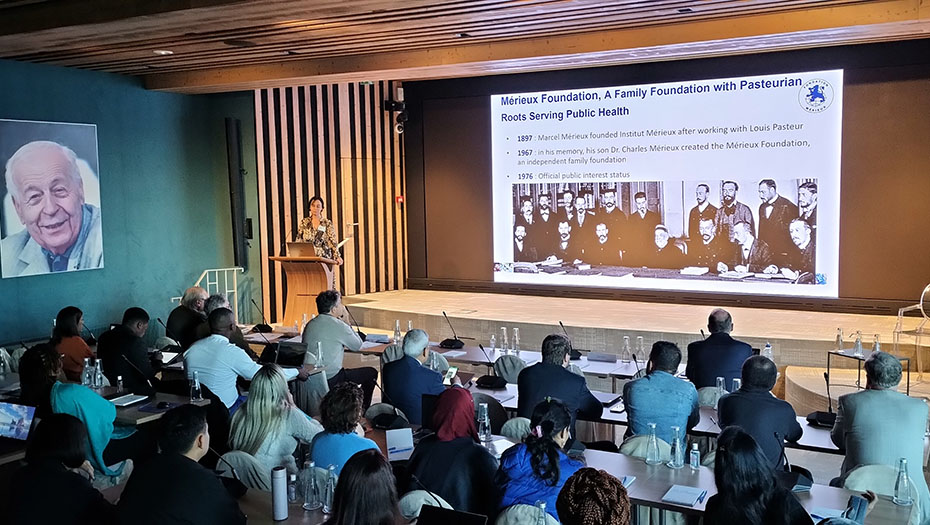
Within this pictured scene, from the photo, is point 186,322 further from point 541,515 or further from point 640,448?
point 541,515

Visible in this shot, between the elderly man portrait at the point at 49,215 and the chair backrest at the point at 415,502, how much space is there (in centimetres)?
752

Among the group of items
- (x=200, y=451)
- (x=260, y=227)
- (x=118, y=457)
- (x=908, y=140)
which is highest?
(x=908, y=140)

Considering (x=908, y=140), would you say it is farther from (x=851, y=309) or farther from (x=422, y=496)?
(x=422, y=496)

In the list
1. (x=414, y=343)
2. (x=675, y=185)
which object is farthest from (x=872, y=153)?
(x=414, y=343)

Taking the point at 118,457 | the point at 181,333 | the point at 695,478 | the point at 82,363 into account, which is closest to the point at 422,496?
the point at 695,478

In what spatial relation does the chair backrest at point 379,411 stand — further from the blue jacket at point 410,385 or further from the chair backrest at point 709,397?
the chair backrest at point 709,397

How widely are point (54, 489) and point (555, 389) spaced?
279 centimetres

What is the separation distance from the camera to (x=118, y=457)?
200 inches

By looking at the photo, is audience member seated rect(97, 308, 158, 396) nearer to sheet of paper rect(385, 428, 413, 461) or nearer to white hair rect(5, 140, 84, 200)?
sheet of paper rect(385, 428, 413, 461)

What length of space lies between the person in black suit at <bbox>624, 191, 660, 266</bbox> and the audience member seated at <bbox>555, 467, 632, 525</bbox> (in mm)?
9587

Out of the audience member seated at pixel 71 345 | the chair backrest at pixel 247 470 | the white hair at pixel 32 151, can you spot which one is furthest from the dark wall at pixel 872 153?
the chair backrest at pixel 247 470

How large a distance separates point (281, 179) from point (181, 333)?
4.82 metres


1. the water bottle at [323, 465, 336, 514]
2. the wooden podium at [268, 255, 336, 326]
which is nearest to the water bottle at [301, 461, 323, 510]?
the water bottle at [323, 465, 336, 514]

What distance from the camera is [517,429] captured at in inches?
182
